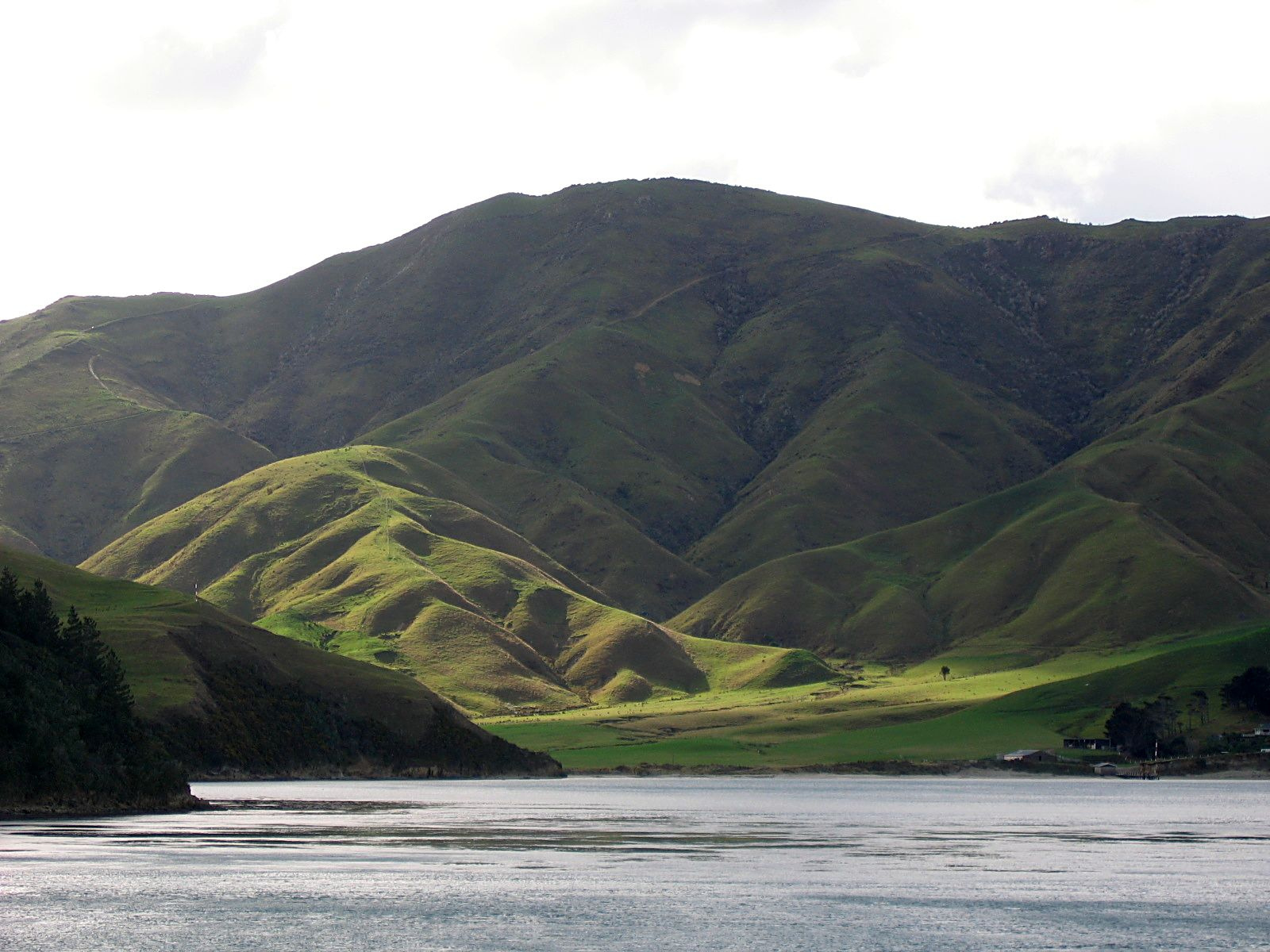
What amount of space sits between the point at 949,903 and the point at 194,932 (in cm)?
3764

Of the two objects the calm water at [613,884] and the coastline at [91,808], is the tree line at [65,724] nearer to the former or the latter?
the coastline at [91,808]

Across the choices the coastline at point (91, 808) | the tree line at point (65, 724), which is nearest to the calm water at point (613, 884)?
the coastline at point (91, 808)

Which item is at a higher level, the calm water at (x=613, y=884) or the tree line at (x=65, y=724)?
the tree line at (x=65, y=724)

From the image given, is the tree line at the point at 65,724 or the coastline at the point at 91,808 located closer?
the tree line at the point at 65,724

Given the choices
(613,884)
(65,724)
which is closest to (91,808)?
(65,724)

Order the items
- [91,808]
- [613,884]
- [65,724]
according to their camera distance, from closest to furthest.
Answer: [613,884] < [65,724] < [91,808]

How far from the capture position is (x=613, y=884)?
92375 mm

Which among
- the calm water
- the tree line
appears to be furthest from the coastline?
the calm water

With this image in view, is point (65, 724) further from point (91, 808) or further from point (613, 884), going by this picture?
point (613, 884)

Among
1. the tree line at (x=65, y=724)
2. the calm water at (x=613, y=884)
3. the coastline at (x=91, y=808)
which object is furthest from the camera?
the coastline at (x=91, y=808)

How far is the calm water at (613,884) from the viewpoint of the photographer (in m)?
74.6

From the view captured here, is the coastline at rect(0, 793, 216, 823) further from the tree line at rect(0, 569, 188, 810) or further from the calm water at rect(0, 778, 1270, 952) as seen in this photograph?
the calm water at rect(0, 778, 1270, 952)

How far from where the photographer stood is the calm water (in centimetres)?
7462

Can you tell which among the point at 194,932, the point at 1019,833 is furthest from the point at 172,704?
the point at 194,932
